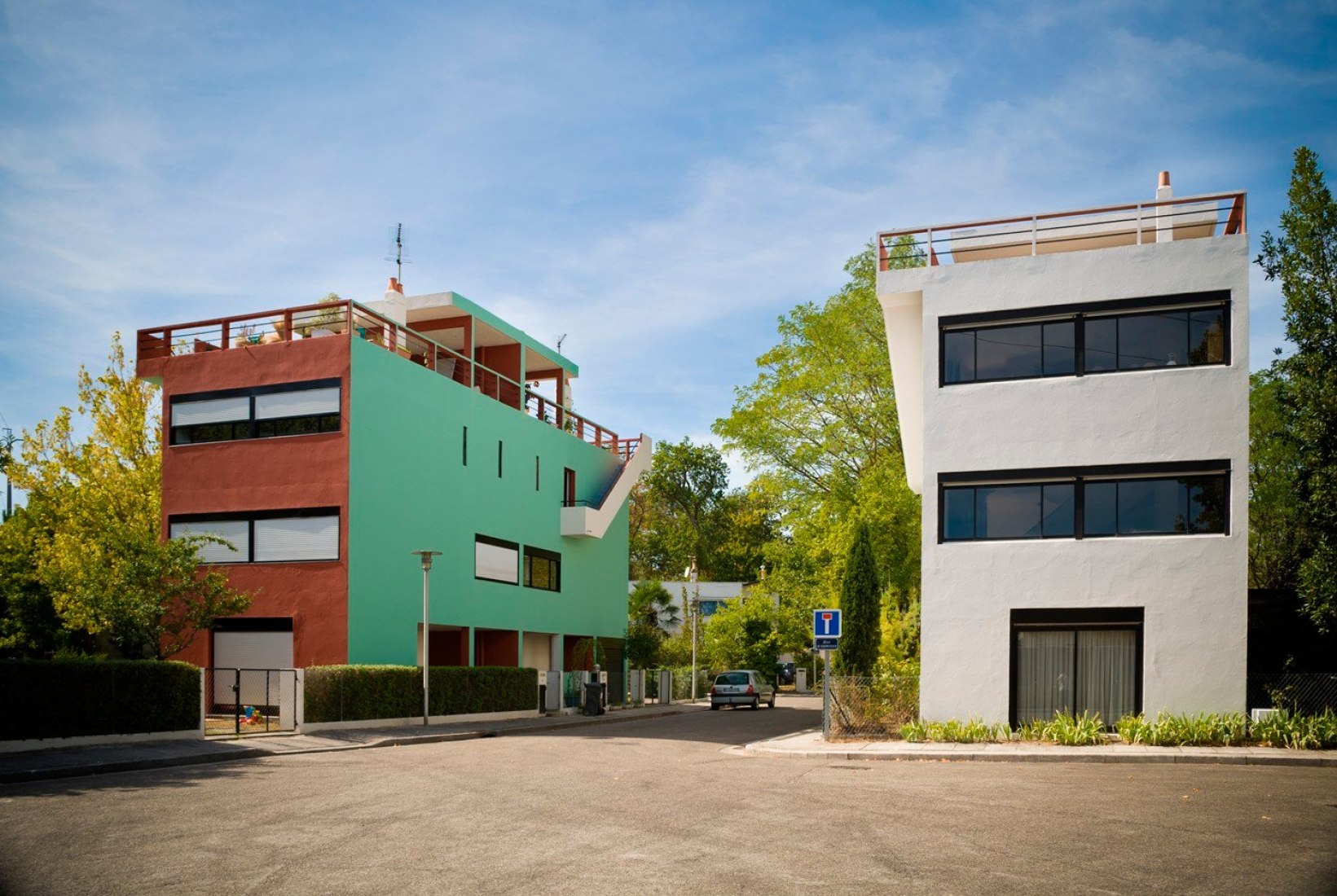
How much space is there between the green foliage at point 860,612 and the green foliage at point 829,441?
10690 millimetres

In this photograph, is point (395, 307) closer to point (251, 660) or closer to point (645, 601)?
point (251, 660)

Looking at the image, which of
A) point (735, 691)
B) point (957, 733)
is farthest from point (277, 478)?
point (735, 691)

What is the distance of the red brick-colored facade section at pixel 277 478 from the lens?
28609 millimetres

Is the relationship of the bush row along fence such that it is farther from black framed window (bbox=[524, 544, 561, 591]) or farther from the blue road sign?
black framed window (bbox=[524, 544, 561, 591])

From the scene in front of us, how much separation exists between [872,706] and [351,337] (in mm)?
15165

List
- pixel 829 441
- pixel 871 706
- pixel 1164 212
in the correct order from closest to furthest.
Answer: pixel 1164 212, pixel 871 706, pixel 829 441

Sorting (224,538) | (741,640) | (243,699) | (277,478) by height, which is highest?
(277,478)

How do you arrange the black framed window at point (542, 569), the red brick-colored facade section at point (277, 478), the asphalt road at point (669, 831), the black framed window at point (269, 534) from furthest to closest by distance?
the black framed window at point (542, 569) → the black framed window at point (269, 534) → the red brick-colored facade section at point (277, 478) → the asphalt road at point (669, 831)

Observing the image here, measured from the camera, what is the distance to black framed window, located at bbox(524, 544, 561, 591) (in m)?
38.8

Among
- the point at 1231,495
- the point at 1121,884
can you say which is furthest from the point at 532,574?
the point at 1121,884

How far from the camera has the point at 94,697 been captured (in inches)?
797

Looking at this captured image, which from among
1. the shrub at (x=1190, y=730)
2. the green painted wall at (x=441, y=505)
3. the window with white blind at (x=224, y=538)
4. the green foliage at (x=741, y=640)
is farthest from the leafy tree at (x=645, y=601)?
the shrub at (x=1190, y=730)

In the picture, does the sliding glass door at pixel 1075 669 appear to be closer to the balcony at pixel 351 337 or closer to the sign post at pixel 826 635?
the sign post at pixel 826 635

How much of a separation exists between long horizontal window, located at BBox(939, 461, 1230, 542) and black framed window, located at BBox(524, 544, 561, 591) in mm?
18319
